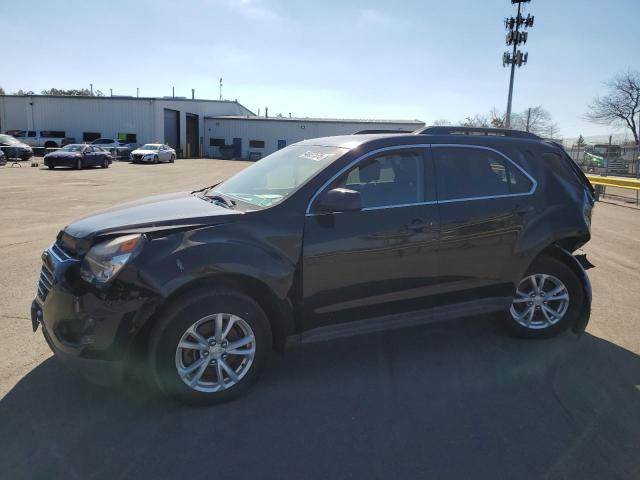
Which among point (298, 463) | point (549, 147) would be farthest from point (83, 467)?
point (549, 147)

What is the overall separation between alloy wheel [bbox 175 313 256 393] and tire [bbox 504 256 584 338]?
2.54 m

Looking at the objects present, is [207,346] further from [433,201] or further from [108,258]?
[433,201]

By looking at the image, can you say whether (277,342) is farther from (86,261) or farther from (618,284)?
(618,284)

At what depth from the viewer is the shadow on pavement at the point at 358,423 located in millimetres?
2725

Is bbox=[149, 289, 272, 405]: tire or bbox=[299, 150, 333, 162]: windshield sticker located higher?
bbox=[299, 150, 333, 162]: windshield sticker

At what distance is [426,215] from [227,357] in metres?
1.86

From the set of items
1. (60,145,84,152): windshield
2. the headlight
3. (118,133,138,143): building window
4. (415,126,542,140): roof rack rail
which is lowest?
the headlight

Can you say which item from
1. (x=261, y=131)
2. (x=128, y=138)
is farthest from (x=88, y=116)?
(x=261, y=131)

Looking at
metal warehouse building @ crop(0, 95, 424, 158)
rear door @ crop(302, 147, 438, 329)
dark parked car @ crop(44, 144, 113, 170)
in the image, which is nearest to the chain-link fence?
metal warehouse building @ crop(0, 95, 424, 158)

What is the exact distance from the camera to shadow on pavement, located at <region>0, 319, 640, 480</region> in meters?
2.72

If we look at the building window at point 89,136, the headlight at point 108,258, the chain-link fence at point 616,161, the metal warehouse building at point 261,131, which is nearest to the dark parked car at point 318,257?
the headlight at point 108,258

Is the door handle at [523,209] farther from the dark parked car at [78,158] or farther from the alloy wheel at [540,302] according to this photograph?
the dark parked car at [78,158]

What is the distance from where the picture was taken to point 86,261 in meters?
3.14

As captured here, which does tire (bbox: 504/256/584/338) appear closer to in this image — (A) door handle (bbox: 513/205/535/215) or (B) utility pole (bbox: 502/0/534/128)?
(A) door handle (bbox: 513/205/535/215)
